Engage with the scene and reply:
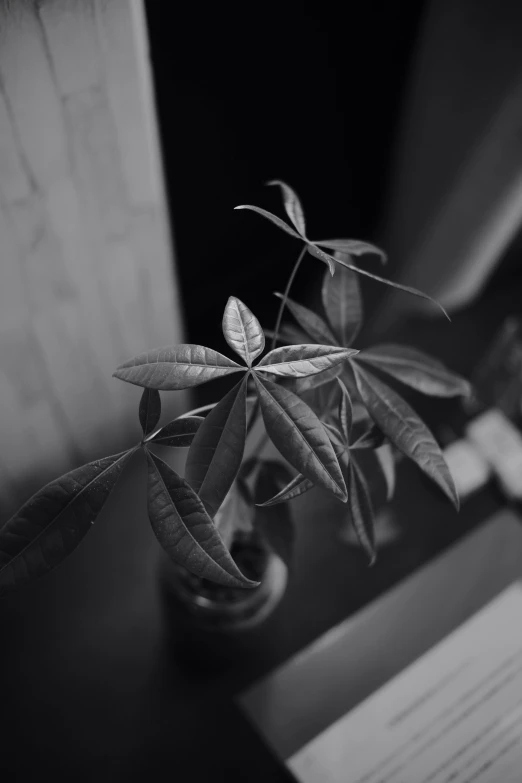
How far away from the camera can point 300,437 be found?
1.70 ft

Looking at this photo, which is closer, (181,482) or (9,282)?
(181,482)

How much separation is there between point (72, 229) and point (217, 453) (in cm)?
46

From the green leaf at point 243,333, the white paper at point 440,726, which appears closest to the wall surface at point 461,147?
the white paper at point 440,726

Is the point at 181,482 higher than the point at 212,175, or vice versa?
the point at 212,175

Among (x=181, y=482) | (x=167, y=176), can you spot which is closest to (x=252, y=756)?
(x=181, y=482)

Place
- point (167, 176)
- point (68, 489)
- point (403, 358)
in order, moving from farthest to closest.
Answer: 1. point (167, 176)
2. point (403, 358)
3. point (68, 489)

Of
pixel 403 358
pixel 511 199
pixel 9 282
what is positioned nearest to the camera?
pixel 403 358

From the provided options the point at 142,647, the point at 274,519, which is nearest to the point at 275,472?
the point at 274,519

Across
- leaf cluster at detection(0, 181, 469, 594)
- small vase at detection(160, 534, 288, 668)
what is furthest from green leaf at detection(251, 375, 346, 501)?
small vase at detection(160, 534, 288, 668)

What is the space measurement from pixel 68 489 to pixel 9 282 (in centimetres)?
41

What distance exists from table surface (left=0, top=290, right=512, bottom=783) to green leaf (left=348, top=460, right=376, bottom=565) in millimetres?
306

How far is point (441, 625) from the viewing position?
35.3 inches

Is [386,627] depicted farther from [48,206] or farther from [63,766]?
[48,206]

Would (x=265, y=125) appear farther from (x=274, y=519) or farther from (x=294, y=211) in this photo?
(x=274, y=519)
